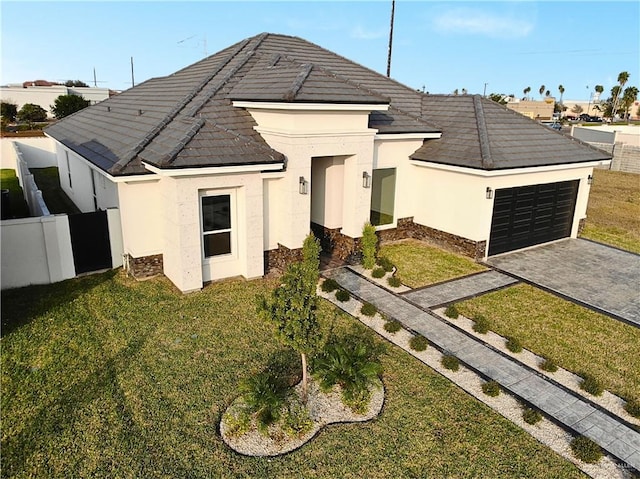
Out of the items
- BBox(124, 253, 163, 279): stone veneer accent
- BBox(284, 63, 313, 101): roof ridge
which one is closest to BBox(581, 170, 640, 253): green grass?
BBox(284, 63, 313, 101): roof ridge

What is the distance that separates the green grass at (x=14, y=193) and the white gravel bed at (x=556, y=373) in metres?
17.7

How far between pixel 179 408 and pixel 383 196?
1107cm

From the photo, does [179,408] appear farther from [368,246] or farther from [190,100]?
Answer: [190,100]

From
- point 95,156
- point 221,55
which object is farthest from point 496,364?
point 221,55

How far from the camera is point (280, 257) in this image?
1441cm

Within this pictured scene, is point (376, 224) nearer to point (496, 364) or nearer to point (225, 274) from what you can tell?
point (225, 274)

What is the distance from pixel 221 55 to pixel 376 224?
9621 millimetres

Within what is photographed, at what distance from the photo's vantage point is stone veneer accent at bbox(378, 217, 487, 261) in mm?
15688

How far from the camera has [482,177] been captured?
15.0 metres

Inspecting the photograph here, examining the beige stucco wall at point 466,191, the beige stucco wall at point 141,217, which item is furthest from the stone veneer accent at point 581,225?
the beige stucco wall at point 141,217

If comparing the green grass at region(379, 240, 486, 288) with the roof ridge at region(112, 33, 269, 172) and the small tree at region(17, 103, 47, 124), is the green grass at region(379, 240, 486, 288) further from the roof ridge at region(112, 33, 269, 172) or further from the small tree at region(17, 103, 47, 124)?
the small tree at region(17, 103, 47, 124)

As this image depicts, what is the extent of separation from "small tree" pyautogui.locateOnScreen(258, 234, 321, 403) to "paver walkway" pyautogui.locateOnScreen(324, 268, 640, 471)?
419 cm

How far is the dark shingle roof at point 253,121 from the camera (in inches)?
493

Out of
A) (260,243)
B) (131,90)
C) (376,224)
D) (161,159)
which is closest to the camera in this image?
(161,159)
